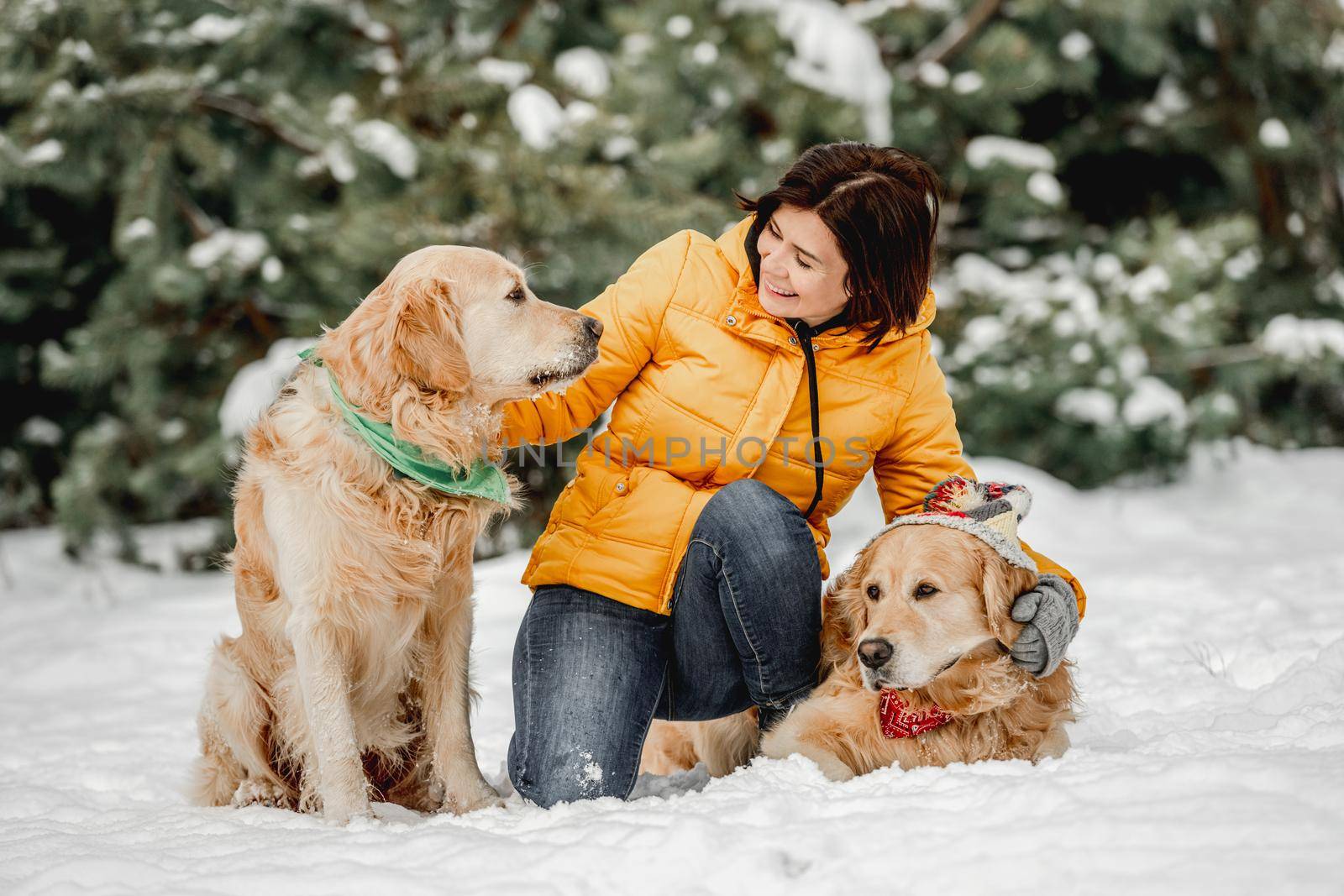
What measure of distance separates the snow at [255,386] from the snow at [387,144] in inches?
34.4

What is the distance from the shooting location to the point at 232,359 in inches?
201

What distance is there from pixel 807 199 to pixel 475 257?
715 mm

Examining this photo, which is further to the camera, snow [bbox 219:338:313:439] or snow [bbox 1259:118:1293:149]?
snow [bbox 1259:118:1293:149]

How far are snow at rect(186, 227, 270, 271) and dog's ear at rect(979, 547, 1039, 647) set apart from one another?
12.5ft

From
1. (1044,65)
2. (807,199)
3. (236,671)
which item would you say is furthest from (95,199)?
(1044,65)

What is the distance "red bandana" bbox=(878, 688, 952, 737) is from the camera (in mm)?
2020

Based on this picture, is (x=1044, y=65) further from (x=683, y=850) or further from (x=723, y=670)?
(x=683, y=850)

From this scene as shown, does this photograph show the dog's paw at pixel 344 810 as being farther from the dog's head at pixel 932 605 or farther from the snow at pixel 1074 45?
the snow at pixel 1074 45

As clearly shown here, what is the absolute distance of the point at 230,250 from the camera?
465 centimetres

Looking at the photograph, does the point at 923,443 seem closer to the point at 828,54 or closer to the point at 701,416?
the point at 701,416

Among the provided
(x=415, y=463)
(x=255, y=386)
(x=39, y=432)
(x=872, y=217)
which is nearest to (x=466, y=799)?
(x=415, y=463)

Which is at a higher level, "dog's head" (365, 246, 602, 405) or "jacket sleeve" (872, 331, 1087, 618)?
"dog's head" (365, 246, 602, 405)

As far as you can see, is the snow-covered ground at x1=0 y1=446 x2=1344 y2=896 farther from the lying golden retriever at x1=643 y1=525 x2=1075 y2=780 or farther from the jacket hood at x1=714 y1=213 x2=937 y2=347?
the jacket hood at x1=714 y1=213 x2=937 y2=347

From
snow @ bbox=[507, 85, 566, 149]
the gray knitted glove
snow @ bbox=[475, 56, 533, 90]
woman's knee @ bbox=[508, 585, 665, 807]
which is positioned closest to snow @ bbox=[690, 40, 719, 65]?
snow @ bbox=[475, 56, 533, 90]
